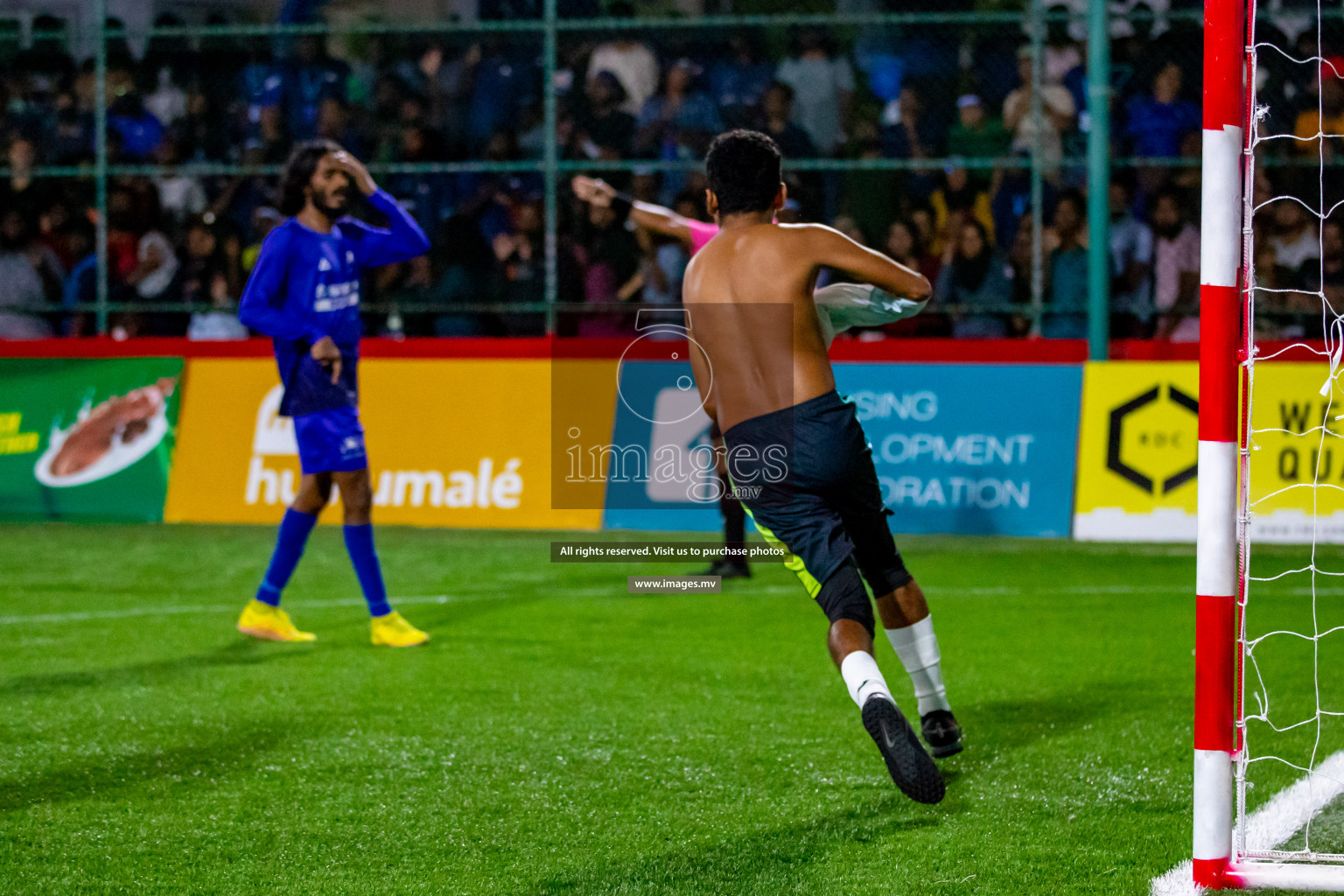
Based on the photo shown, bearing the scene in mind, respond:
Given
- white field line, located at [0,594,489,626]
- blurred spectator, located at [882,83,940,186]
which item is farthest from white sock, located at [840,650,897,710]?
blurred spectator, located at [882,83,940,186]

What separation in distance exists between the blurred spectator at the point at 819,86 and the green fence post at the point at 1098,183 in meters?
2.10

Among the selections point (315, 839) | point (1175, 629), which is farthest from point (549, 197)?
point (315, 839)

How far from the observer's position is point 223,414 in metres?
10.8

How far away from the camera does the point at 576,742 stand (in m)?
5.12

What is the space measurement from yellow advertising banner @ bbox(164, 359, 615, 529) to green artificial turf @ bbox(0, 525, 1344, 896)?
5.59ft

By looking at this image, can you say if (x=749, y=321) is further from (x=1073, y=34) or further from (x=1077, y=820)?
(x=1073, y=34)

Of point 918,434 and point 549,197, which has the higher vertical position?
point 549,197

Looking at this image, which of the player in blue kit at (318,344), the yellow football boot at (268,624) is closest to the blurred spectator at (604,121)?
the player in blue kit at (318,344)

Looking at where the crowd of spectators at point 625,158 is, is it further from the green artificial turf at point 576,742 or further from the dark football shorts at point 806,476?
the dark football shorts at point 806,476

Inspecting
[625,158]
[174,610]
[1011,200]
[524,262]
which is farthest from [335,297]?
[1011,200]

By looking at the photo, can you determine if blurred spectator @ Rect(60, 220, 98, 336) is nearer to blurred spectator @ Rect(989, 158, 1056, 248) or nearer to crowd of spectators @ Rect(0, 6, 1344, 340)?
crowd of spectators @ Rect(0, 6, 1344, 340)

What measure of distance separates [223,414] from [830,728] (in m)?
6.76

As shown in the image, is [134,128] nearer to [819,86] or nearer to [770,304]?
[819,86]

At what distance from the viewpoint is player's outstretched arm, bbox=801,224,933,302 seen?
4090 mm
